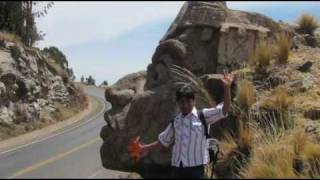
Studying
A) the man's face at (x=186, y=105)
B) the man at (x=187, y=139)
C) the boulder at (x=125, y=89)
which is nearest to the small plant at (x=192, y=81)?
the boulder at (x=125, y=89)

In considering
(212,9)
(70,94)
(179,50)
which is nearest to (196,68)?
(179,50)

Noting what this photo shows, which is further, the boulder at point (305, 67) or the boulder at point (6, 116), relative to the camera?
the boulder at point (6, 116)

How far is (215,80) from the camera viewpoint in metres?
15.2

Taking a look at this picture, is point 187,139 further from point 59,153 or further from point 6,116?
point 6,116

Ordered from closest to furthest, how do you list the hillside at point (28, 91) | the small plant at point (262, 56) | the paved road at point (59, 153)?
1. the small plant at point (262, 56)
2. the paved road at point (59, 153)
3. the hillside at point (28, 91)

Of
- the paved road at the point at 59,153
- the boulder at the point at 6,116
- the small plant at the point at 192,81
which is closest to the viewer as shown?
the small plant at the point at 192,81

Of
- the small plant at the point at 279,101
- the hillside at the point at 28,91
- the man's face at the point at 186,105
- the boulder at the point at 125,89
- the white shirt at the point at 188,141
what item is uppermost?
the man's face at the point at 186,105

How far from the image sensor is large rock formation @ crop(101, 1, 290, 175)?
1444cm

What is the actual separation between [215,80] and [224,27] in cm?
227

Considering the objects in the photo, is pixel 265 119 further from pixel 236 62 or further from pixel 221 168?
pixel 236 62

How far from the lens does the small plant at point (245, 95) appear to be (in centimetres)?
1442

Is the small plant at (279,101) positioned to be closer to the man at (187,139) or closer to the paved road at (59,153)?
the paved road at (59,153)

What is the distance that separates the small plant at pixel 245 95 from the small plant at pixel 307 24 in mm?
7217

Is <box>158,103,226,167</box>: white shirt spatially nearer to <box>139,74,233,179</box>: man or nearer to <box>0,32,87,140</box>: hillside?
<box>139,74,233,179</box>: man
